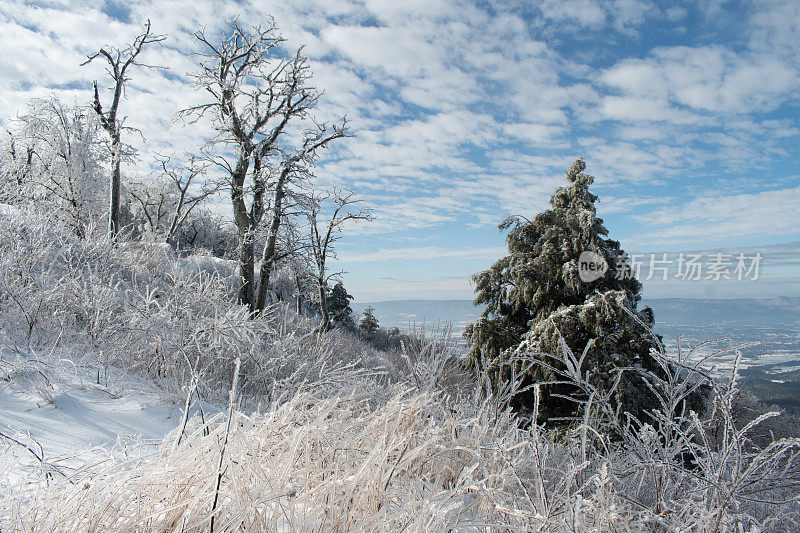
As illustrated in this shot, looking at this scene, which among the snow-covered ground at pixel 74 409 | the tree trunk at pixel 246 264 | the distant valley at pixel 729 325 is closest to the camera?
the distant valley at pixel 729 325

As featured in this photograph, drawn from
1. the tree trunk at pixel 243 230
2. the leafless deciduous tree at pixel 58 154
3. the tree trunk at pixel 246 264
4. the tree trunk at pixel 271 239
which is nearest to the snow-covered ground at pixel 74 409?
the tree trunk at pixel 246 264

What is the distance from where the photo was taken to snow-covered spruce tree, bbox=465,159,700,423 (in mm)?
10977

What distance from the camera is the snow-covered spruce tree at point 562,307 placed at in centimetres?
1098

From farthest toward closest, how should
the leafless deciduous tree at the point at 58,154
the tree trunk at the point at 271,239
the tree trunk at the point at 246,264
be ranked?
the leafless deciduous tree at the point at 58,154 → the tree trunk at the point at 271,239 → the tree trunk at the point at 246,264

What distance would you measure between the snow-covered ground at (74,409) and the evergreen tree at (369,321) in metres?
29.2

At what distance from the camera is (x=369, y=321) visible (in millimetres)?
33719

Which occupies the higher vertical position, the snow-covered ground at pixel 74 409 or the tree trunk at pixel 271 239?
the tree trunk at pixel 271 239

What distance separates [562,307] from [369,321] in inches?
907

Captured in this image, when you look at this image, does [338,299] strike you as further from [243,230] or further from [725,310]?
[725,310]

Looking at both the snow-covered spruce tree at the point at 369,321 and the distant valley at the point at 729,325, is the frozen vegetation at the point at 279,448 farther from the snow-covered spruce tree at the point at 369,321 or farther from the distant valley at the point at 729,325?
the snow-covered spruce tree at the point at 369,321

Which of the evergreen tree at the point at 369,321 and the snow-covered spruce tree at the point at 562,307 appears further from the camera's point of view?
the evergreen tree at the point at 369,321

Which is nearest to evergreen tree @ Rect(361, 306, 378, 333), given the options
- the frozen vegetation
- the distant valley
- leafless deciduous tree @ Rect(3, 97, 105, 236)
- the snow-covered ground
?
the distant valley

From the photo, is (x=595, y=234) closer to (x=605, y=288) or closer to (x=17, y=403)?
(x=605, y=288)

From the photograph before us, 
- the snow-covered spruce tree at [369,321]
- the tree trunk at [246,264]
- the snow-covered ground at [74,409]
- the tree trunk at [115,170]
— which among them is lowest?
the snow-covered spruce tree at [369,321]
